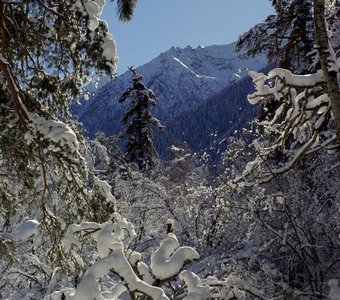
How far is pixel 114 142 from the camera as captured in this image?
655 inches

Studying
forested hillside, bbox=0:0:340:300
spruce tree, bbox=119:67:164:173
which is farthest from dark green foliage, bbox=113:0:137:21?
spruce tree, bbox=119:67:164:173

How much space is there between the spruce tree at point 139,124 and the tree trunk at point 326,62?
57.4 ft

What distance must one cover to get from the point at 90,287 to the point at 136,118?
1947 centimetres

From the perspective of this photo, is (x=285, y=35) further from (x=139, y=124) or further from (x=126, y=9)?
(x=139, y=124)

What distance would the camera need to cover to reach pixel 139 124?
21750 millimetres

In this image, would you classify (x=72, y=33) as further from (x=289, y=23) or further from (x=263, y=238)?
(x=289, y=23)

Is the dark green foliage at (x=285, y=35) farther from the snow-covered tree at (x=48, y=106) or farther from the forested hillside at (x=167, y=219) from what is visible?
the snow-covered tree at (x=48, y=106)

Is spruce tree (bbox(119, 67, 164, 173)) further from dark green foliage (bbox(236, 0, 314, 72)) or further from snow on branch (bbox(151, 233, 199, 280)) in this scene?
snow on branch (bbox(151, 233, 199, 280))

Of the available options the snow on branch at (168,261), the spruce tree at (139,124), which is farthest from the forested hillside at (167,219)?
the spruce tree at (139,124)

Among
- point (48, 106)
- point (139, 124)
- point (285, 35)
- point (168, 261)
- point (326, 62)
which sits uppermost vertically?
point (139, 124)

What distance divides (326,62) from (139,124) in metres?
18.3

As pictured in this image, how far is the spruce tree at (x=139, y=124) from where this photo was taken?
21.4 meters

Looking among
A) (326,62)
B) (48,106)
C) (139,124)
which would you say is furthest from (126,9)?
(139,124)

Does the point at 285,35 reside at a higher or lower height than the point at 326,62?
higher
